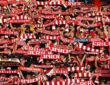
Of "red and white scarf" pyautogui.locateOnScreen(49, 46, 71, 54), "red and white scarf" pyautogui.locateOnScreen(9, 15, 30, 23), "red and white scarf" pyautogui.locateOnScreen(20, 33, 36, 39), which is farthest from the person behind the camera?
"red and white scarf" pyautogui.locateOnScreen(9, 15, 30, 23)

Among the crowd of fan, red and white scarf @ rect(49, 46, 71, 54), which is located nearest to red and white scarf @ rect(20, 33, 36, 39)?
the crowd of fan

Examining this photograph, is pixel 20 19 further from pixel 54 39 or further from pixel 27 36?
pixel 54 39

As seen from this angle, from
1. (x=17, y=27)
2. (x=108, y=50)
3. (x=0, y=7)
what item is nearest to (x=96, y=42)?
(x=108, y=50)

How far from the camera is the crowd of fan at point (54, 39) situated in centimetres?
2469

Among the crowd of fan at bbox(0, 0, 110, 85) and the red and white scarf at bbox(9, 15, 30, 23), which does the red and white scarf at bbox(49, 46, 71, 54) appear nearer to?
the crowd of fan at bbox(0, 0, 110, 85)

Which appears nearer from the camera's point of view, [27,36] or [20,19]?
[27,36]

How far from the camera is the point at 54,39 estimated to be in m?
26.8

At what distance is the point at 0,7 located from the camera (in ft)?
99.9

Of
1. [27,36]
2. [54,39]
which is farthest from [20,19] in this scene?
[54,39]

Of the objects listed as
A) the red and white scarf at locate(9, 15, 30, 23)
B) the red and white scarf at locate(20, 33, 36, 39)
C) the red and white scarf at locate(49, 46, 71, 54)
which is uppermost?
the red and white scarf at locate(9, 15, 30, 23)

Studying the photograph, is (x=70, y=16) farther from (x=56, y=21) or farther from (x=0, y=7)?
(x=0, y=7)

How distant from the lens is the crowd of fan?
24.7m

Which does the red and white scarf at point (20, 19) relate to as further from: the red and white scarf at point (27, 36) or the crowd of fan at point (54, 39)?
the red and white scarf at point (27, 36)

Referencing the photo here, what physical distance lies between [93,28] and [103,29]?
28.7 inches
